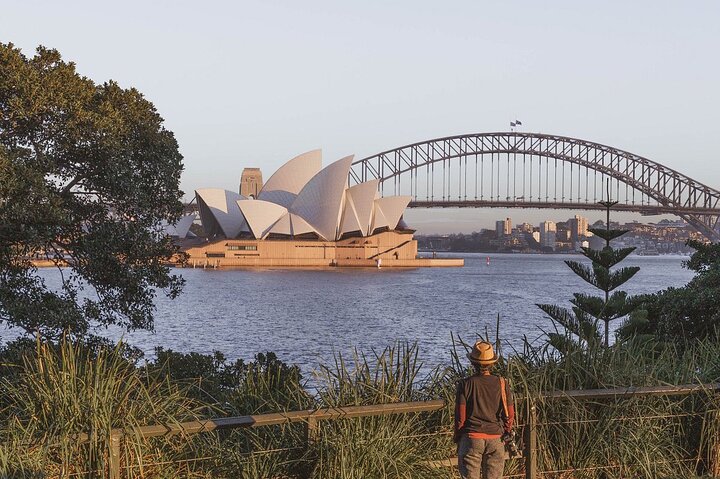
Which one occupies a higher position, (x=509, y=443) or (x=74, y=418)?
(x=74, y=418)

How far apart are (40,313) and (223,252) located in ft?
375

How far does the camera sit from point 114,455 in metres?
4.45

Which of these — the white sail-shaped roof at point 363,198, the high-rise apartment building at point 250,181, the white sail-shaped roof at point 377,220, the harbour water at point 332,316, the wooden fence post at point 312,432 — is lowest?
the harbour water at point 332,316

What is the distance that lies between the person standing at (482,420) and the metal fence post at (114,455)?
223cm

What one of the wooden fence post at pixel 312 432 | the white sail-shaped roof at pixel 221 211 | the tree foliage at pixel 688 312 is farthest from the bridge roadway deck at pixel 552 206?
the wooden fence post at pixel 312 432

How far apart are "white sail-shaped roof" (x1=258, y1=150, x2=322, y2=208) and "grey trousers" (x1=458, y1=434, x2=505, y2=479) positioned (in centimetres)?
11336

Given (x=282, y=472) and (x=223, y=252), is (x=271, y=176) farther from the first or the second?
(x=282, y=472)

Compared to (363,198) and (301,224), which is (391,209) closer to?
(363,198)

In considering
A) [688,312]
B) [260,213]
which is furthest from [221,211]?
[688,312]

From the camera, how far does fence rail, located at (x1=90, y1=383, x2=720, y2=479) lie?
451 centimetres

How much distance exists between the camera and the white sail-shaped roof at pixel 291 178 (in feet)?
389

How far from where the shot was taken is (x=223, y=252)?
4975 inches

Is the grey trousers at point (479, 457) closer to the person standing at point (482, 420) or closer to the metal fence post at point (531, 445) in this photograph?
the person standing at point (482, 420)

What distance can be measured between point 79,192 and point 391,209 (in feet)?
377
